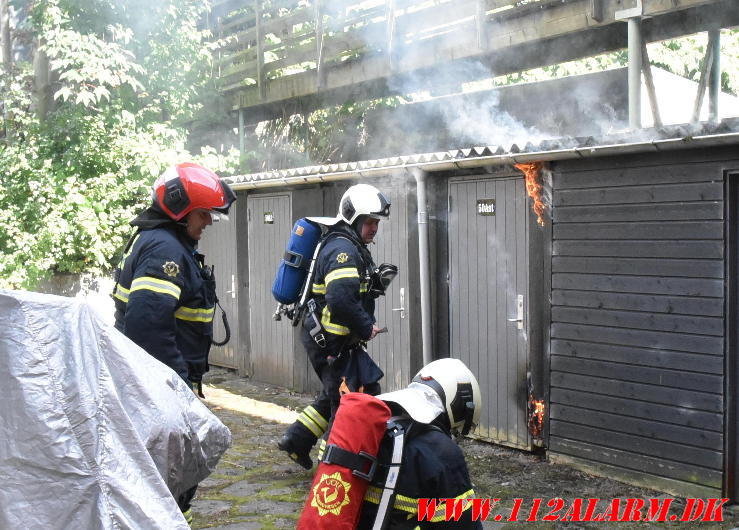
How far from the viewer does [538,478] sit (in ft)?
21.6

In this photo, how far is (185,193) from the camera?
425cm

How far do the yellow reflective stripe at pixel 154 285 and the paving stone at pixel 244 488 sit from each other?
8.63 ft

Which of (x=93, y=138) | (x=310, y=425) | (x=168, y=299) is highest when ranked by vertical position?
(x=93, y=138)

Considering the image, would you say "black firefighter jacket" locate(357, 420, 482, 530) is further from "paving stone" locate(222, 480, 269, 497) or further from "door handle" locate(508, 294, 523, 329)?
"door handle" locate(508, 294, 523, 329)

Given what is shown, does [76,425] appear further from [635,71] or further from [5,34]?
[5,34]

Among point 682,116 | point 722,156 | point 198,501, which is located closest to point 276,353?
point 198,501

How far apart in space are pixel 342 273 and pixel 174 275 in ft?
5.89

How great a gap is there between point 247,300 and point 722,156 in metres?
6.94

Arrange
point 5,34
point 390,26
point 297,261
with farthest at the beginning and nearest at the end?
point 5,34 < point 390,26 < point 297,261

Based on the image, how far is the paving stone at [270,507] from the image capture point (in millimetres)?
5742

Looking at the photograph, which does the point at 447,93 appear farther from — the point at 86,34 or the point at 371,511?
the point at 371,511

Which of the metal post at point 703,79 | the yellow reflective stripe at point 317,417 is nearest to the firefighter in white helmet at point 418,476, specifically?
the yellow reflective stripe at point 317,417

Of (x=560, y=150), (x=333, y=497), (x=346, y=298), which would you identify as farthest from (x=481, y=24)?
(x=333, y=497)

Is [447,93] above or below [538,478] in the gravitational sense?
above
